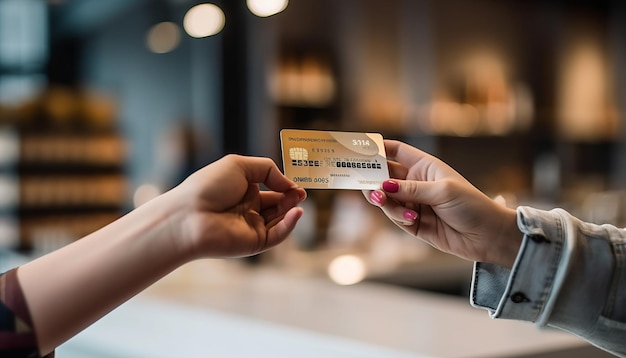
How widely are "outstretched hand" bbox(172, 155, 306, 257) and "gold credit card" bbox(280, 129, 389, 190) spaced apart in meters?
0.02

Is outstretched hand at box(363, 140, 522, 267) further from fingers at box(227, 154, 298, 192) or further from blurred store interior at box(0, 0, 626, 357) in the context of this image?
blurred store interior at box(0, 0, 626, 357)

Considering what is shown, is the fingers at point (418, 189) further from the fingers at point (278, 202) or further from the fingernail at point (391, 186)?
the fingers at point (278, 202)

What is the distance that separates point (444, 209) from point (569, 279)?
6.6 inches

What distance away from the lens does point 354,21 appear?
4195mm

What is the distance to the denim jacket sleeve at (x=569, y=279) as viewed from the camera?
0.85m

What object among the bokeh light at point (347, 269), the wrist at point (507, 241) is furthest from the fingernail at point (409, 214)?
the bokeh light at point (347, 269)

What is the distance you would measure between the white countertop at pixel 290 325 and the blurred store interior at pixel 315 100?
1.08 meters

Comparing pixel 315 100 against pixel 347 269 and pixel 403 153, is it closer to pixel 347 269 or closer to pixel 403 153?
pixel 347 269

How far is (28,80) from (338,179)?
4.69 meters

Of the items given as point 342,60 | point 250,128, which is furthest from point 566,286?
point 342,60

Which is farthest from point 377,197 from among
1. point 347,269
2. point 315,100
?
point 315,100

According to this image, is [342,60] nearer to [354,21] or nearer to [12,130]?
[354,21]

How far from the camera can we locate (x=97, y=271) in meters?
0.73

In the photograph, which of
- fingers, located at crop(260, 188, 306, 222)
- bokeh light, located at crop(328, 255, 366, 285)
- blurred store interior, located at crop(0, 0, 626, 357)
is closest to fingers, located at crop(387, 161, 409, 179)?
fingers, located at crop(260, 188, 306, 222)
